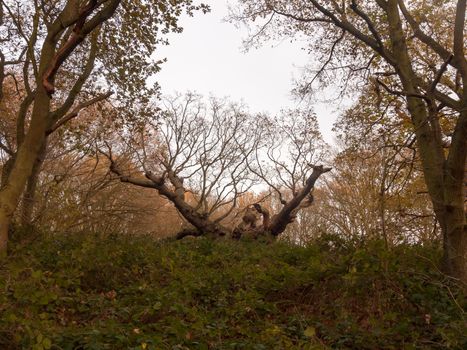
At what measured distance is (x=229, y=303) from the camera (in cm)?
646

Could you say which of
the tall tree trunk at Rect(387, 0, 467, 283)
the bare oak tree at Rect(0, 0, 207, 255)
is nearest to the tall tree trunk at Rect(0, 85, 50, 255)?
the bare oak tree at Rect(0, 0, 207, 255)

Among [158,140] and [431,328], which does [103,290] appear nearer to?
[431,328]

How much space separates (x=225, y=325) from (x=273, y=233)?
10677 mm

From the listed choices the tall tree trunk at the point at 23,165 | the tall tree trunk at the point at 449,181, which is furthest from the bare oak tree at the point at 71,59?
the tall tree trunk at the point at 449,181

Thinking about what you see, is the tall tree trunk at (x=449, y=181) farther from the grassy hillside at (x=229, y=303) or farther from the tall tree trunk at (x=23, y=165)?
the tall tree trunk at (x=23, y=165)

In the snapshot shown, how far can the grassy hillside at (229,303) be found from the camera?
438cm

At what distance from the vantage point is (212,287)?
7035 mm

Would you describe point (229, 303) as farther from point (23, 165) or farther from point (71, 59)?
point (71, 59)

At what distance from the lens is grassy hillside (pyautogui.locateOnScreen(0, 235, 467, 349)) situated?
173 inches

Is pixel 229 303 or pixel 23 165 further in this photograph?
pixel 23 165

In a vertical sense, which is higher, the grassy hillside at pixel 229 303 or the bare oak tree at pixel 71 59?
the bare oak tree at pixel 71 59

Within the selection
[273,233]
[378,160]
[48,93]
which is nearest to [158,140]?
[378,160]

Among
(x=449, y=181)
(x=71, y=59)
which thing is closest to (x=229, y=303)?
(x=449, y=181)

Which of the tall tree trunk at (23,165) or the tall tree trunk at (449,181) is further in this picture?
the tall tree trunk at (23,165)
